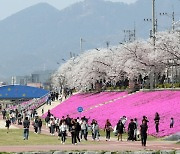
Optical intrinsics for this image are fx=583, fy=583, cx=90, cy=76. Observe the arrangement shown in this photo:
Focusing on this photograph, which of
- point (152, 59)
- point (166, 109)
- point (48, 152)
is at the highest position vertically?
point (152, 59)

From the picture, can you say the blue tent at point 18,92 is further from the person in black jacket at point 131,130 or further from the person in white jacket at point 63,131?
the person in black jacket at point 131,130

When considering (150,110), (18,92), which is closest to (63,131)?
(150,110)

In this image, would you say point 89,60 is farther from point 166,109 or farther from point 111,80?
point 166,109

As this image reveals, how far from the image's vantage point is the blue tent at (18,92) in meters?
141

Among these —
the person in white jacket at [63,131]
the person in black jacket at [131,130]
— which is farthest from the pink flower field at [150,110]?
the person in white jacket at [63,131]

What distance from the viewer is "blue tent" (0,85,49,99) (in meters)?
141

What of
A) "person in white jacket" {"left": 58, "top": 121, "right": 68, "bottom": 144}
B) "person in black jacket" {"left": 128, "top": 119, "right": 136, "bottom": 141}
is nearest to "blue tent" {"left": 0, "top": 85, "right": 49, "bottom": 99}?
"person in white jacket" {"left": 58, "top": 121, "right": 68, "bottom": 144}

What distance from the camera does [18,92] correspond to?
142 metres

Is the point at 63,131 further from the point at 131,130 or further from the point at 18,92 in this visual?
the point at 18,92

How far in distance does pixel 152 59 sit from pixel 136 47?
15547 millimetres

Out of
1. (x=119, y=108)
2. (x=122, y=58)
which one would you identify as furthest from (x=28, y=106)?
(x=119, y=108)

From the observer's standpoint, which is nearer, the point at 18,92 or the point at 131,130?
the point at 131,130

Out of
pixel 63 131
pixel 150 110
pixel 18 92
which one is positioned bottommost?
pixel 63 131

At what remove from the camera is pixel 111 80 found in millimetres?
100188
